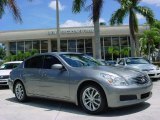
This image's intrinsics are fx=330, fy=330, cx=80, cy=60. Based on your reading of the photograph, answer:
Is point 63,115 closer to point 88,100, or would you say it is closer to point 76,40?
point 88,100

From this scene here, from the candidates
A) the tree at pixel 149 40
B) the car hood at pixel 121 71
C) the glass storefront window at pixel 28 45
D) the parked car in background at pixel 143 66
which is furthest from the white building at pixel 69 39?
the car hood at pixel 121 71

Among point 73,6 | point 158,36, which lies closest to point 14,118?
point 73,6

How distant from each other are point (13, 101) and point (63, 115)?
322 centimetres

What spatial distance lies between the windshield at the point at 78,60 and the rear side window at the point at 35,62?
36.6 inches

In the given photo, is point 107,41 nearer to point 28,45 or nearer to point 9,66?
point 28,45

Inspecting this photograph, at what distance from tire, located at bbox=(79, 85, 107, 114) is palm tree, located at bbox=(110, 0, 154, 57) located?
19.1m

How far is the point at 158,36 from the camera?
4156cm

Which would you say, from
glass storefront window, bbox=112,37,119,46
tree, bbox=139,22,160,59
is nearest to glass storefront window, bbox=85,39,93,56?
glass storefront window, bbox=112,37,119,46

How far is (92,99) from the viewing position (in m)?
8.05

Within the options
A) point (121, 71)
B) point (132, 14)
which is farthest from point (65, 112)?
point (132, 14)

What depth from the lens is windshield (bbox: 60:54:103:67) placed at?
8.97 meters

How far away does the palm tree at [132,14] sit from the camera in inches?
1057

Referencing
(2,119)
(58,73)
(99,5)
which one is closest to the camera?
(2,119)

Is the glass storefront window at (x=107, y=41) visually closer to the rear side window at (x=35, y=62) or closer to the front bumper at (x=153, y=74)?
the front bumper at (x=153, y=74)
